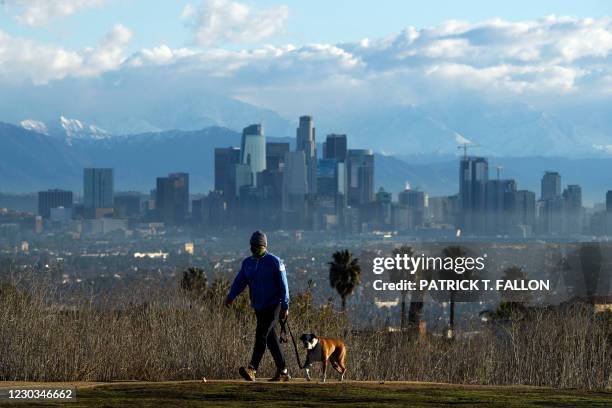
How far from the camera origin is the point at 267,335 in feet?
49.1

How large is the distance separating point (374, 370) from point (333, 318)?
173 inches

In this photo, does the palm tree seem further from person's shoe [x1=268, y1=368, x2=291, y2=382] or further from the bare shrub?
person's shoe [x1=268, y1=368, x2=291, y2=382]

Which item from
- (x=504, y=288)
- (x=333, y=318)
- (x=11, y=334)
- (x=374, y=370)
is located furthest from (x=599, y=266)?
(x=11, y=334)

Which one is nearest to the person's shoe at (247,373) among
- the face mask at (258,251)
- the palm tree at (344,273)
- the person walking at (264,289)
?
the person walking at (264,289)

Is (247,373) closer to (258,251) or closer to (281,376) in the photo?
(281,376)

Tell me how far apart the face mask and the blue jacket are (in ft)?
0.18

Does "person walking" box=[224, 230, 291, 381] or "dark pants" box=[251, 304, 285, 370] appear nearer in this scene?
"person walking" box=[224, 230, 291, 381]

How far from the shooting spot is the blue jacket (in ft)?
48.2

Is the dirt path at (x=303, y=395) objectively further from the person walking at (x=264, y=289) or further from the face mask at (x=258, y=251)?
the face mask at (x=258, y=251)

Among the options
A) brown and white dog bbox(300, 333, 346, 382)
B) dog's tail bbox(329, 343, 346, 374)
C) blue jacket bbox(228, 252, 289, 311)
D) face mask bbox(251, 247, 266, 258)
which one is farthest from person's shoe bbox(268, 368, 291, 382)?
face mask bbox(251, 247, 266, 258)

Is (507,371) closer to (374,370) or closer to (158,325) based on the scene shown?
(374,370)

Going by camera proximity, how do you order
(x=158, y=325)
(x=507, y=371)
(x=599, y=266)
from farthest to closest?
1. (x=599, y=266)
2. (x=507, y=371)
3. (x=158, y=325)

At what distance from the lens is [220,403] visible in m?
13.4

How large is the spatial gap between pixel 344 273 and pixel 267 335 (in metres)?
37.4
